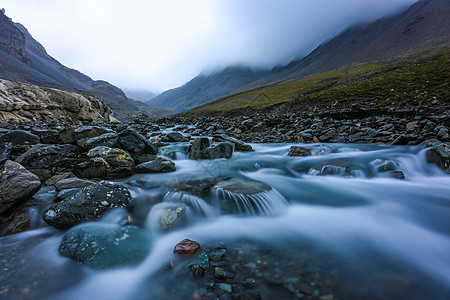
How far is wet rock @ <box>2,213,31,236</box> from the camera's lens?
3.21 meters

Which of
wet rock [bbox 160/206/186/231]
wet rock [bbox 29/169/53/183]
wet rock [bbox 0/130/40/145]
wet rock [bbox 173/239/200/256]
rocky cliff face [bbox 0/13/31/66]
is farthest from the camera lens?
rocky cliff face [bbox 0/13/31/66]

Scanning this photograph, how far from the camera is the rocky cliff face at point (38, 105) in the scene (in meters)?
20.4

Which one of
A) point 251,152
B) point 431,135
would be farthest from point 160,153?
point 431,135

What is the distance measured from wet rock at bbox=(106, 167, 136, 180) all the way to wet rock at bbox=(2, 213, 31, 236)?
2219mm

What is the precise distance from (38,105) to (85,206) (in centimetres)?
3081

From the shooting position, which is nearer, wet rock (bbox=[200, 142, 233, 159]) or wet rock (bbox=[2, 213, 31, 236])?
wet rock (bbox=[2, 213, 31, 236])

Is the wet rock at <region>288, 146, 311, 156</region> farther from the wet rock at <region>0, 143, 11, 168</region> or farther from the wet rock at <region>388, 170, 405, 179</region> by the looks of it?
the wet rock at <region>0, 143, 11, 168</region>

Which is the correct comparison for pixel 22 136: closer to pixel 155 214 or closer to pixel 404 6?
pixel 155 214

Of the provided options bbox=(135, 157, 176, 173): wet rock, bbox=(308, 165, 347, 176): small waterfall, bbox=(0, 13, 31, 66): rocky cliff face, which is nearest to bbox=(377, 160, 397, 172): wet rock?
bbox=(308, 165, 347, 176): small waterfall

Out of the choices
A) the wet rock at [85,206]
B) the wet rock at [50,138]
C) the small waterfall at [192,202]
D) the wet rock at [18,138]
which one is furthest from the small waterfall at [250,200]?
the wet rock at [18,138]

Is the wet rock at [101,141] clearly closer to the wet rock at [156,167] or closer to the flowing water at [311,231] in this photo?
the wet rock at [156,167]

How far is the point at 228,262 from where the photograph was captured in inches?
100

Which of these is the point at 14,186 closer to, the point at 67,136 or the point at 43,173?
the point at 43,173

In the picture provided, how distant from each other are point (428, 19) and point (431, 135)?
→ 204m
